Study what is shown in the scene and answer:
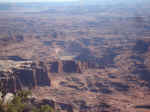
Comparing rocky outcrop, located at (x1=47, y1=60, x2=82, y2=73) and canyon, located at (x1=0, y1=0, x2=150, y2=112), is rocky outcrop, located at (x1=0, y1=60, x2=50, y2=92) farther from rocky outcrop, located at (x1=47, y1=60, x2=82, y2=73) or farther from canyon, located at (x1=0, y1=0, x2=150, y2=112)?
rocky outcrop, located at (x1=47, y1=60, x2=82, y2=73)

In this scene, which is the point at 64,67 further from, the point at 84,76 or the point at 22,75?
the point at 22,75

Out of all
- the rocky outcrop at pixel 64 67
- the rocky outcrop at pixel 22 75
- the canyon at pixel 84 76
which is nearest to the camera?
the rocky outcrop at pixel 22 75

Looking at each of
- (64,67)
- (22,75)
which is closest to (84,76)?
(64,67)

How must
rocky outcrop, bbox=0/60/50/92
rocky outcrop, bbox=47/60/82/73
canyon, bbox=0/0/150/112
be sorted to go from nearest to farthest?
rocky outcrop, bbox=0/60/50/92, canyon, bbox=0/0/150/112, rocky outcrop, bbox=47/60/82/73

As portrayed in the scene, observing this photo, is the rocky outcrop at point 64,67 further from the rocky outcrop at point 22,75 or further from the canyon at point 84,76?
the rocky outcrop at point 22,75

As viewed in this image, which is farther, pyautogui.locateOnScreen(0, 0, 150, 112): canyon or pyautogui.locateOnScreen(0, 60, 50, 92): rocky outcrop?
pyautogui.locateOnScreen(0, 0, 150, 112): canyon

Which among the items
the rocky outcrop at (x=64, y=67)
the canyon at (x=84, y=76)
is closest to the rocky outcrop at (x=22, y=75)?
the canyon at (x=84, y=76)

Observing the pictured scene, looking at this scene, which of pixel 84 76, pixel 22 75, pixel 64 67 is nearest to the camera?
pixel 22 75

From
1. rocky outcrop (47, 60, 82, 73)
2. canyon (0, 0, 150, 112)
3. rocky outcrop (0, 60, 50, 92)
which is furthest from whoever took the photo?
rocky outcrop (47, 60, 82, 73)

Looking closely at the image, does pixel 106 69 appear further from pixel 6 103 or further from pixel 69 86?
pixel 6 103

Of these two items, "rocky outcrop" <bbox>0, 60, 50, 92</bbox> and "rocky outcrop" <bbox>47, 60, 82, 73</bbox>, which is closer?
"rocky outcrop" <bbox>0, 60, 50, 92</bbox>

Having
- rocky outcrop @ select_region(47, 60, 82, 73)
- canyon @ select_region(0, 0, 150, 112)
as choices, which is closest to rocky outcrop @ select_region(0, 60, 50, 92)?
canyon @ select_region(0, 0, 150, 112)

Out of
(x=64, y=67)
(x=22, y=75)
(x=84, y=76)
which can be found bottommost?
(x=84, y=76)
